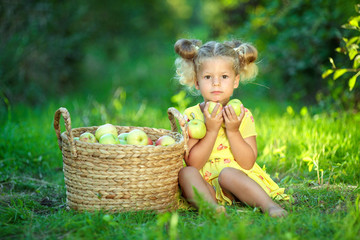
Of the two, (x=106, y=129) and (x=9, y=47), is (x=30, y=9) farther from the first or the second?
(x=106, y=129)

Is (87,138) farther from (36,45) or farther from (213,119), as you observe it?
(36,45)

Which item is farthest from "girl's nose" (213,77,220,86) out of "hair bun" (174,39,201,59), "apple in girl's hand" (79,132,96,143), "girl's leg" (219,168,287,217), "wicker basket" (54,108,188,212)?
"apple in girl's hand" (79,132,96,143)

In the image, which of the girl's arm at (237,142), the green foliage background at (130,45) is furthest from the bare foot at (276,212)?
the green foliage background at (130,45)

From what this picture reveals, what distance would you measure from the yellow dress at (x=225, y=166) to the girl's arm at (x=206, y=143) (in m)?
0.12

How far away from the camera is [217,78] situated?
9.73 feet

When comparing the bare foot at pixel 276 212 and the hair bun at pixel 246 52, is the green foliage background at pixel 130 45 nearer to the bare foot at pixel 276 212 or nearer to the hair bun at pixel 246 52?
the hair bun at pixel 246 52

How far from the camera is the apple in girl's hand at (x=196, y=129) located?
2754 millimetres

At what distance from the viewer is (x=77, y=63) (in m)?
8.84

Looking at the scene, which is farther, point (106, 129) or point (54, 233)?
point (106, 129)

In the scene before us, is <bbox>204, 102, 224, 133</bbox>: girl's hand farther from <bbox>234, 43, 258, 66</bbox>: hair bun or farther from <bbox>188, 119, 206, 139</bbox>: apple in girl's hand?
<bbox>234, 43, 258, 66</bbox>: hair bun

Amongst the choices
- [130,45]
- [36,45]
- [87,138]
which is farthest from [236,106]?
[130,45]

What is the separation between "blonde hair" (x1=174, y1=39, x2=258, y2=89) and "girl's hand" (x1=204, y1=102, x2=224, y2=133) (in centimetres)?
46

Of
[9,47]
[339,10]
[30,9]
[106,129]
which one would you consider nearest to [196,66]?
[106,129]

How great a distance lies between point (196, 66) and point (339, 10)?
101 inches
